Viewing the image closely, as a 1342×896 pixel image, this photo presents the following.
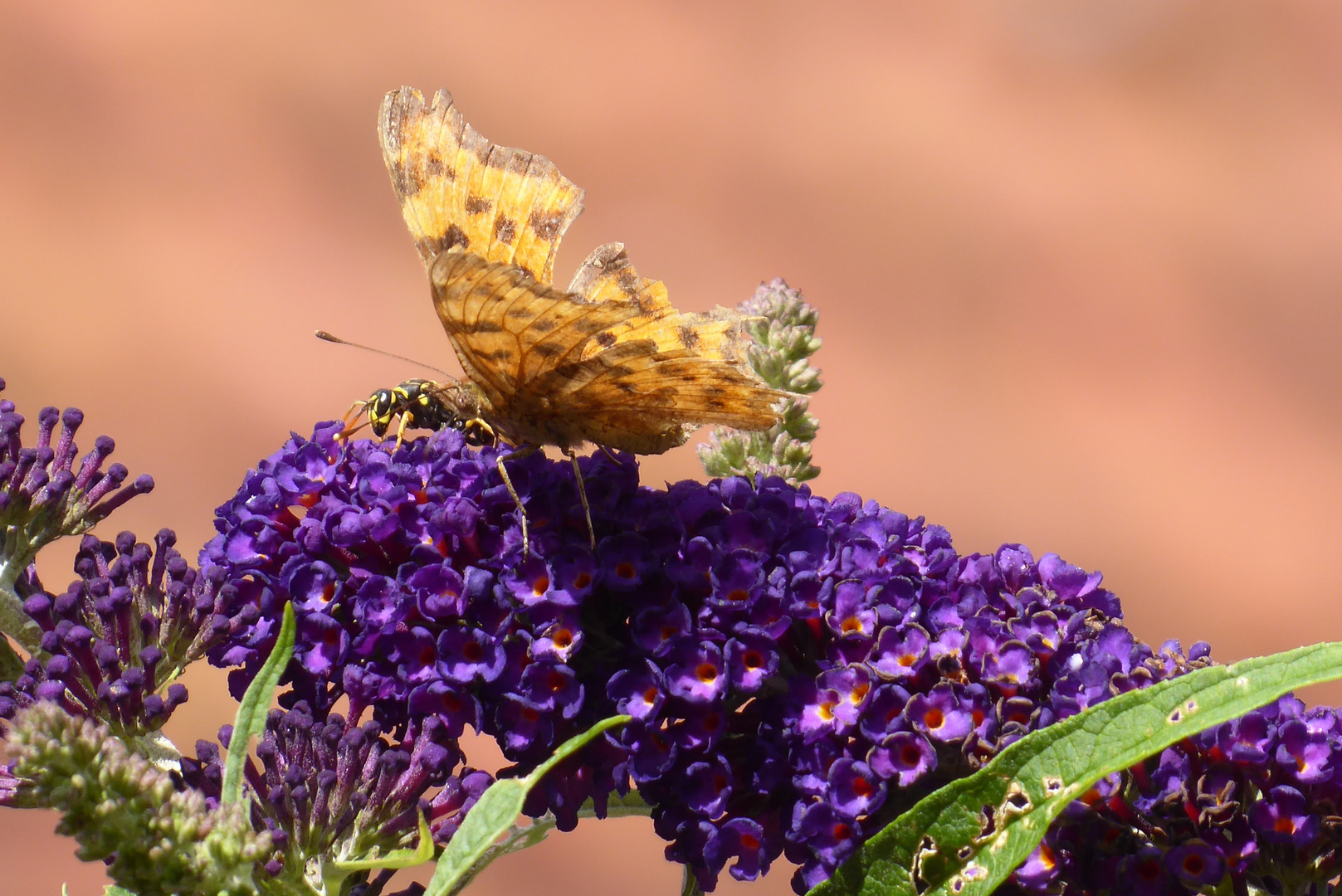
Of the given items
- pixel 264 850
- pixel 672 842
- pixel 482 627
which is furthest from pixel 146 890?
pixel 672 842

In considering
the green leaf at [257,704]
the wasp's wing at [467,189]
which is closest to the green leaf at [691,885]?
the green leaf at [257,704]

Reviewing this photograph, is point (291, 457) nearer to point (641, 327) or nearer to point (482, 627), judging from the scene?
point (482, 627)

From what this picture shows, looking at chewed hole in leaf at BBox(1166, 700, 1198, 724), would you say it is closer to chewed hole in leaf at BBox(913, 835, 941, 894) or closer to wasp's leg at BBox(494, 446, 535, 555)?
chewed hole in leaf at BBox(913, 835, 941, 894)

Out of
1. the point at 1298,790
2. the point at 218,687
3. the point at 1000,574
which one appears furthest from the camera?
the point at 218,687

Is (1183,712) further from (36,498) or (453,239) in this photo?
(36,498)

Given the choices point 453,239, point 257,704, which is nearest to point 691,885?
point 257,704

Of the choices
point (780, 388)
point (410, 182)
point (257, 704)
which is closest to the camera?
point (257, 704)

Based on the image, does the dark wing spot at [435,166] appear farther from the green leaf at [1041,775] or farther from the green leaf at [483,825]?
the green leaf at [1041,775]
